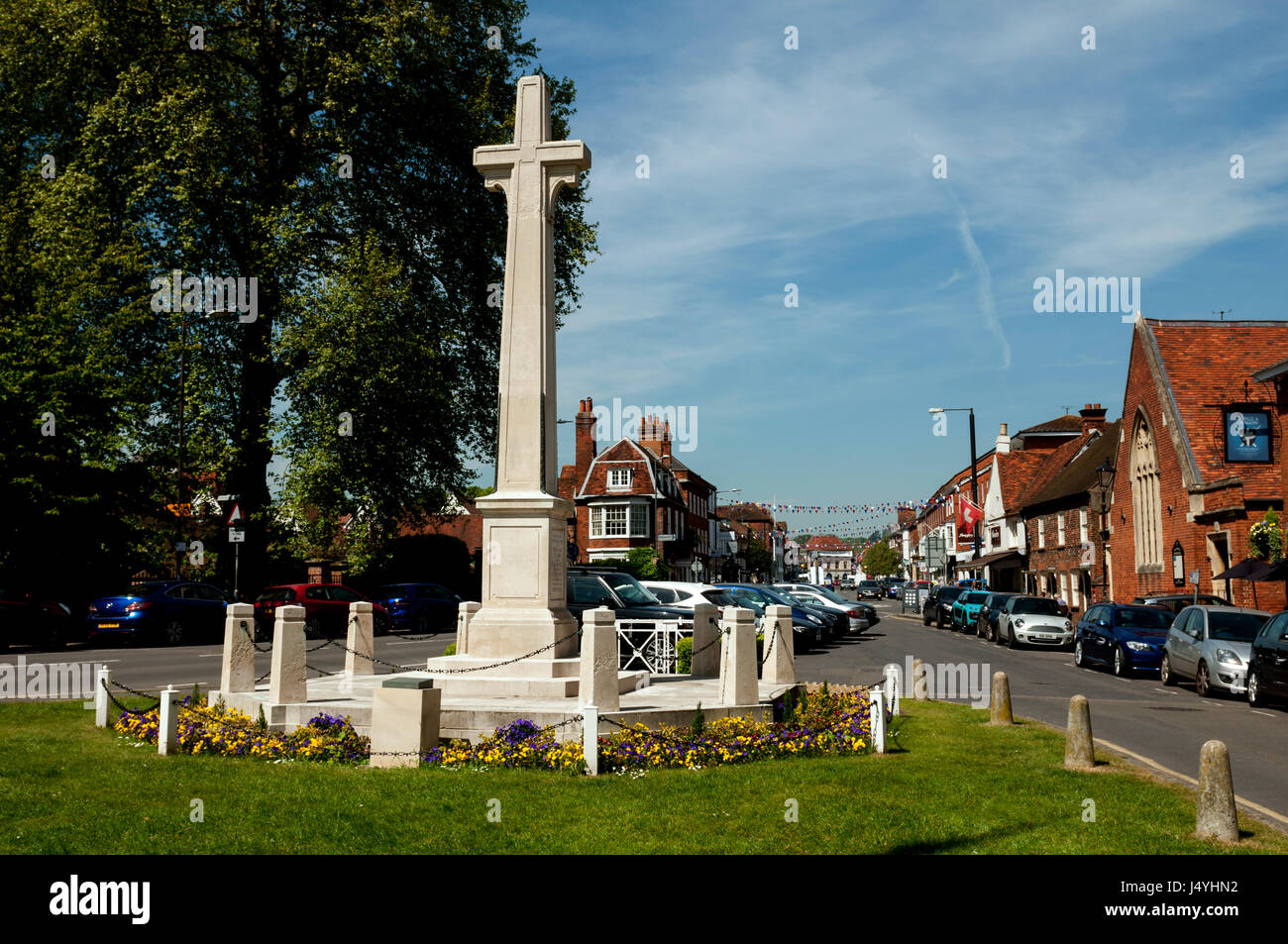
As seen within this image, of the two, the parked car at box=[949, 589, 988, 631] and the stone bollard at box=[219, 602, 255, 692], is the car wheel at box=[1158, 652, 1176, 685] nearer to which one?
Result: the stone bollard at box=[219, 602, 255, 692]

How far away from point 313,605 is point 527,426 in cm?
1946

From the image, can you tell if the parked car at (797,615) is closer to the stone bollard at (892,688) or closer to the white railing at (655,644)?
the white railing at (655,644)

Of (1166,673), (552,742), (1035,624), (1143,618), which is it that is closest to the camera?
(552,742)

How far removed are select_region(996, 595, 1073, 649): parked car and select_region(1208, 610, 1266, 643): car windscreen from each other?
11247 mm

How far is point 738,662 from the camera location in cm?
1168

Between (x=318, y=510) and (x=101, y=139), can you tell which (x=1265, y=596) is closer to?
(x=318, y=510)

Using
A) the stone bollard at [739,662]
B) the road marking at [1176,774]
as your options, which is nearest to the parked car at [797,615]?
the road marking at [1176,774]

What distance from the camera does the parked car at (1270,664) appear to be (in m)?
15.8

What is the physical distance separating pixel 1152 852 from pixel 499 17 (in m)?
31.7

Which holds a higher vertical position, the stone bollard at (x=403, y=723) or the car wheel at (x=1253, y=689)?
the stone bollard at (x=403, y=723)

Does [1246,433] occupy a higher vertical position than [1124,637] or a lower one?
higher

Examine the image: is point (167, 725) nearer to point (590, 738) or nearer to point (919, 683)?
point (590, 738)

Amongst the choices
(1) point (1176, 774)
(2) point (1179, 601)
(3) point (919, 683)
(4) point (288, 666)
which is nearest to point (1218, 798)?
(1) point (1176, 774)
